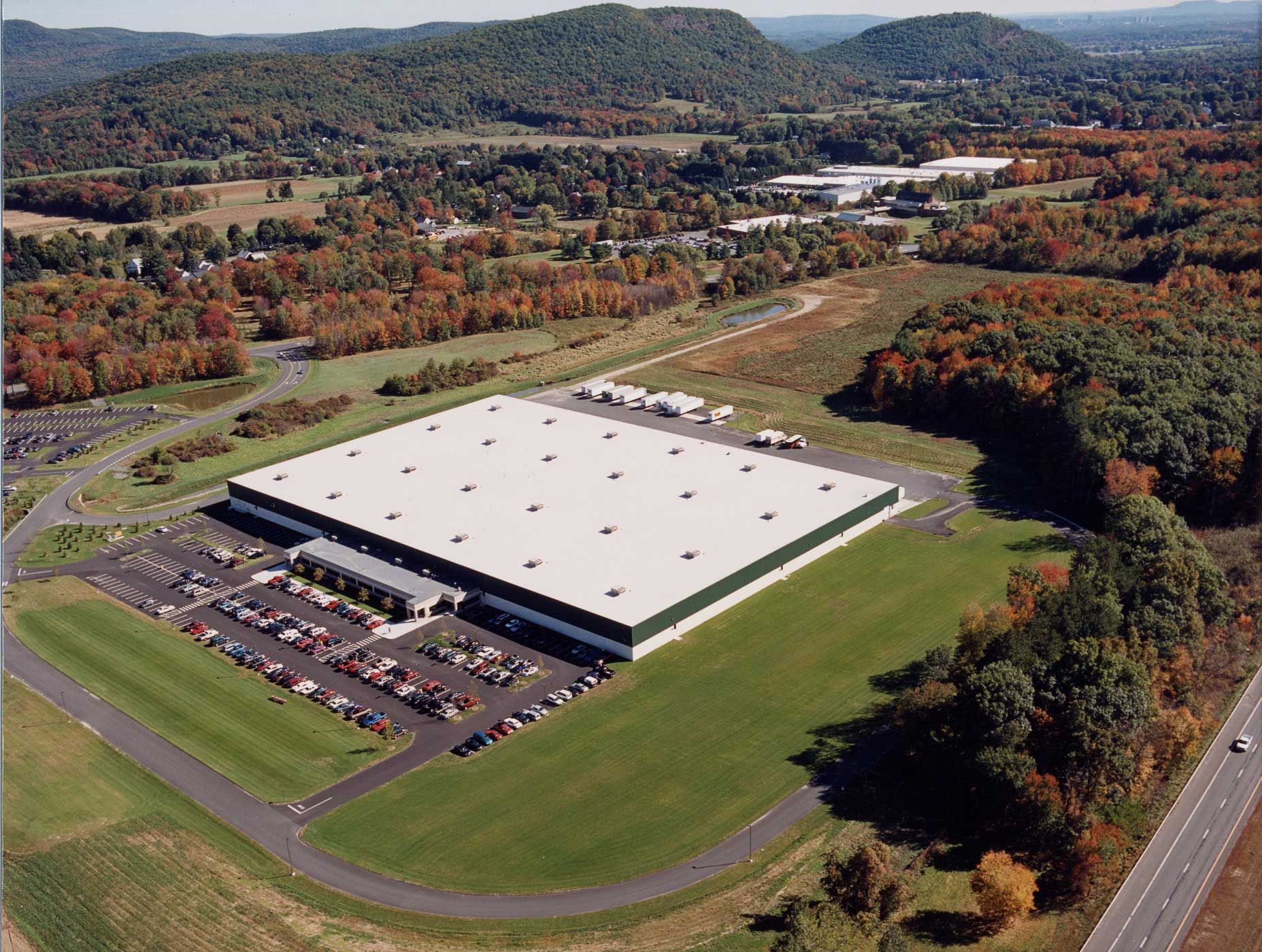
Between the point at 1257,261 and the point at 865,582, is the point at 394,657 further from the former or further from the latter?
the point at 1257,261

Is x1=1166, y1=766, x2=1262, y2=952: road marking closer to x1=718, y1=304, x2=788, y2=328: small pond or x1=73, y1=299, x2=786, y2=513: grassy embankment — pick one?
x1=73, y1=299, x2=786, y2=513: grassy embankment

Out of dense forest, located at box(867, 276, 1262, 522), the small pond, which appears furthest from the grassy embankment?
dense forest, located at box(867, 276, 1262, 522)

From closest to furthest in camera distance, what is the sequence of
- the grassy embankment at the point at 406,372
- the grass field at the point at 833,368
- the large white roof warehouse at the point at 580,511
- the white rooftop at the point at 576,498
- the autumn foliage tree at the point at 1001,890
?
1. the autumn foliage tree at the point at 1001,890
2. the large white roof warehouse at the point at 580,511
3. the white rooftop at the point at 576,498
4. the grassy embankment at the point at 406,372
5. the grass field at the point at 833,368

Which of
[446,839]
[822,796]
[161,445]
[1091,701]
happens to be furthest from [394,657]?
[161,445]

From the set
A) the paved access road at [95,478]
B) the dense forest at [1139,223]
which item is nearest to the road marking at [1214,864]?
the paved access road at [95,478]

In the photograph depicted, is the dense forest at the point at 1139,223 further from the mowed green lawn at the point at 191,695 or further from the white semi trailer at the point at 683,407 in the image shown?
the mowed green lawn at the point at 191,695

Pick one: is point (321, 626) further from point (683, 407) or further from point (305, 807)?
point (683, 407)
